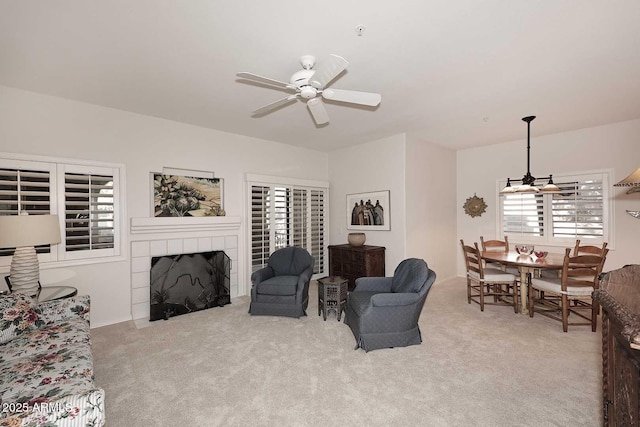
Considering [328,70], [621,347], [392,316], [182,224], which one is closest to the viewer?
[621,347]

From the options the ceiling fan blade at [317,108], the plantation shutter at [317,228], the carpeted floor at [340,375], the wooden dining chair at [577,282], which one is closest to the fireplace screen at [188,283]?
the carpeted floor at [340,375]

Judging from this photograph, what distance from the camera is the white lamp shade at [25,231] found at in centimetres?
259

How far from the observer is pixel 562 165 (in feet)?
16.1

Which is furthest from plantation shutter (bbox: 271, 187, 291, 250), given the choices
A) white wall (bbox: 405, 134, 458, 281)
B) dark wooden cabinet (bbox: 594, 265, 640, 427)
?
dark wooden cabinet (bbox: 594, 265, 640, 427)

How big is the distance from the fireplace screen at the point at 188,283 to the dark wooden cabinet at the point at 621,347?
4.23 metres

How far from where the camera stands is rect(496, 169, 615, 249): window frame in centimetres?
449

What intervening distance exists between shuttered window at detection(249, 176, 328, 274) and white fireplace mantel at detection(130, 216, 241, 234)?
463 millimetres

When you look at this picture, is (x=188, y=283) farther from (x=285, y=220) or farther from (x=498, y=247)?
(x=498, y=247)

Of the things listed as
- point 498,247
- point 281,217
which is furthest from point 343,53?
point 498,247

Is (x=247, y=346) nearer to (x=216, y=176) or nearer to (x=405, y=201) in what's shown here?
(x=216, y=176)

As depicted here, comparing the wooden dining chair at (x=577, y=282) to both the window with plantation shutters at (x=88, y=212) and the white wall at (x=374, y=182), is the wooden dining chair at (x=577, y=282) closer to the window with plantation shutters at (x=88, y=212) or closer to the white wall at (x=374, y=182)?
the white wall at (x=374, y=182)

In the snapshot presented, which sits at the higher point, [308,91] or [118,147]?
[308,91]

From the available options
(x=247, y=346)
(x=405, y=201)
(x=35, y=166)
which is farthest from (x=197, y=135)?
(x=405, y=201)

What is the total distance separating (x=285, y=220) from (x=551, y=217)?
4719 mm
